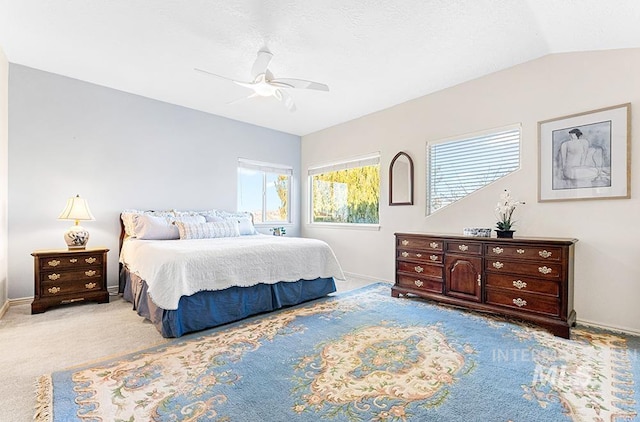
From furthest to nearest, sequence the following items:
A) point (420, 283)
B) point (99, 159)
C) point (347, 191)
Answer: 1. point (347, 191)
2. point (99, 159)
3. point (420, 283)

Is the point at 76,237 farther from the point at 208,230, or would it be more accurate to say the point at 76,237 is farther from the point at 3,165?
the point at 208,230

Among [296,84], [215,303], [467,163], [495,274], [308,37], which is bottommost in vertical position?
[215,303]

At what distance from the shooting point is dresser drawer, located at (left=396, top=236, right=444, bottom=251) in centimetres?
346

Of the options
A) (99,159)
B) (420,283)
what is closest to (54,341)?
(99,159)

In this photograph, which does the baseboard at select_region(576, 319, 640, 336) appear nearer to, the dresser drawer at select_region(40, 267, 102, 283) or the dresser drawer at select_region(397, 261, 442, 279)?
the dresser drawer at select_region(397, 261, 442, 279)

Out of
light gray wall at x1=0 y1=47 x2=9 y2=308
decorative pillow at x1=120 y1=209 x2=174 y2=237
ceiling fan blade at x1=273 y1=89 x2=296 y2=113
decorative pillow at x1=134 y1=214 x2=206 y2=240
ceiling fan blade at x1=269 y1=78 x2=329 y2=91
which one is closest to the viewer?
ceiling fan blade at x1=269 y1=78 x2=329 y2=91

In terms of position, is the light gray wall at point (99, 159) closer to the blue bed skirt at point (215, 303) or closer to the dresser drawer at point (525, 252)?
the blue bed skirt at point (215, 303)

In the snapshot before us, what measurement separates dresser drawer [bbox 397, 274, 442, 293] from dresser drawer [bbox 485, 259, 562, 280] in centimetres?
61

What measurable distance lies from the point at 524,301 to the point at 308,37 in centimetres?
320

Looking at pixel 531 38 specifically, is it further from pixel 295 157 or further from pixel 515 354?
pixel 295 157

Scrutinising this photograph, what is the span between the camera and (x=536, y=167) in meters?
3.19

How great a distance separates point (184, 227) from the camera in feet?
12.7

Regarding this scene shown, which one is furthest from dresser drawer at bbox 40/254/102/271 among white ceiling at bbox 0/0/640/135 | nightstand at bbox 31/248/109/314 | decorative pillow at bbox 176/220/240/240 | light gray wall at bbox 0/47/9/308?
white ceiling at bbox 0/0/640/135

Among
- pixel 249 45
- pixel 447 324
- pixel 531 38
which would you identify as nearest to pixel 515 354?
pixel 447 324
